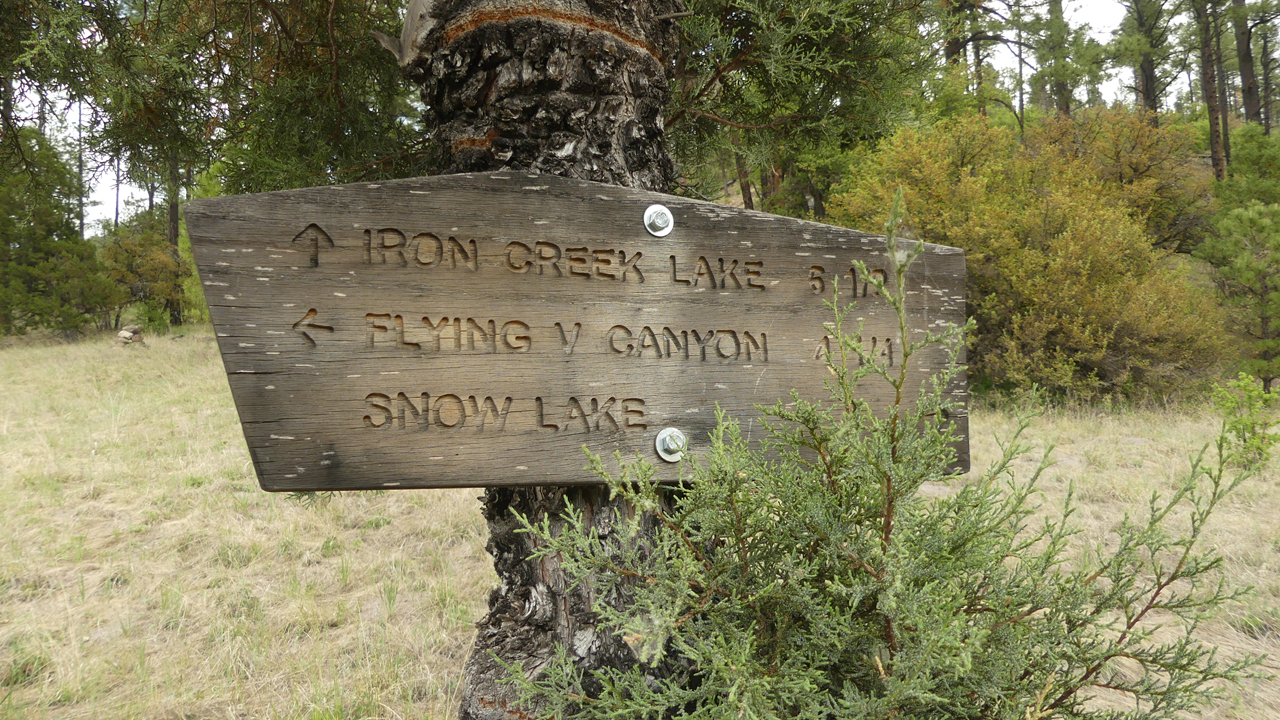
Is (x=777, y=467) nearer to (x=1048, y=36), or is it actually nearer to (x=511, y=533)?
(x=511, y=533)

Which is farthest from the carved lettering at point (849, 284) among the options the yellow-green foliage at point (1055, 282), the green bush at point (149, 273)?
the green bush at point (149, 273)

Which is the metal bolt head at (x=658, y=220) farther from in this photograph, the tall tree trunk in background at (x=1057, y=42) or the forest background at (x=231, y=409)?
the tall tree trunk in background at (x=1057, y=42)

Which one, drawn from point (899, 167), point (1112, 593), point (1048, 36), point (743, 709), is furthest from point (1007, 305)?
point (1048, 36)

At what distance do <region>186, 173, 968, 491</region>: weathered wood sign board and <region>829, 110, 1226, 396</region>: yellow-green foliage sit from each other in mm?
8502

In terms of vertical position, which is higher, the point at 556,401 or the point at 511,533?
the point at 556,401

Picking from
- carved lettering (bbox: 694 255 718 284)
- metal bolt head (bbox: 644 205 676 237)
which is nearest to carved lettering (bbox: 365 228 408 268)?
metal bolt head (bbox: 644 205 676 237)

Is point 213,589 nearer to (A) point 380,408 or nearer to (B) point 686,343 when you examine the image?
(A) point 380,408

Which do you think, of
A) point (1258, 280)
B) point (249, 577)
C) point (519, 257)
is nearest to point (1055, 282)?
point (1258, 280)

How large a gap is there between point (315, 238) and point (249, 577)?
10.6ft

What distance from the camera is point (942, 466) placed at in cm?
125

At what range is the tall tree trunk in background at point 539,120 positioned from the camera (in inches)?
66.5

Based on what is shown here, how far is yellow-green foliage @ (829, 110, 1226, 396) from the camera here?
916 centimetres

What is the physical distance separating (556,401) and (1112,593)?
1.28m

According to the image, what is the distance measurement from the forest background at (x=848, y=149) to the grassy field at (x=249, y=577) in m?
2.16
